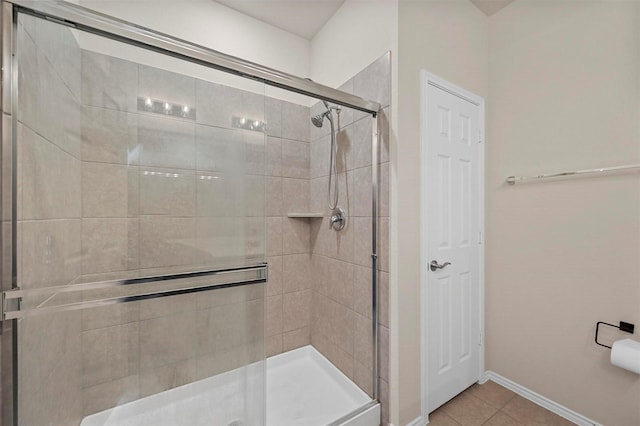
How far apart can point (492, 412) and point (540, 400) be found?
36cm

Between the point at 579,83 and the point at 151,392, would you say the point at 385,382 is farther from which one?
the point at 579,83

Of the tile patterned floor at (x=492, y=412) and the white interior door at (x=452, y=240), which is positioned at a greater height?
the white interior door at (x=452, y=240)

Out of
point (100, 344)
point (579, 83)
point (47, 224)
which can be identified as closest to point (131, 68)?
point (47, 224)

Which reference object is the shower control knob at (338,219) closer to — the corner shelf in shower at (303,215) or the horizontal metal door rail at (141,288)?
the corner shelf in shower at (303,215)

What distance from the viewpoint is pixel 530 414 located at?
161 centimetres

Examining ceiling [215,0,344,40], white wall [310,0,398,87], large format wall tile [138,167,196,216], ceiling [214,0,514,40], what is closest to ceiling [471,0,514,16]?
ceiling [214,0,514,40]

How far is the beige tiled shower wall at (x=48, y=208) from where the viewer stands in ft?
2.77

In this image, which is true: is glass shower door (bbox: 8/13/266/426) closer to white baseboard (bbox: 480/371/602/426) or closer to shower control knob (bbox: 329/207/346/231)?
shower control knob (bbox: 329/207/346/231)

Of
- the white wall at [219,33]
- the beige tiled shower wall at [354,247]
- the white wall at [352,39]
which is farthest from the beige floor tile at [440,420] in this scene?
the white wall at [352,39]

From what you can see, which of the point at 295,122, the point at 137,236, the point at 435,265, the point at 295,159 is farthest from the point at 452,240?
the point at 137,236

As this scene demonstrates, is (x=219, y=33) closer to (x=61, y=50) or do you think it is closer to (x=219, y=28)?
(x=219, y=28)

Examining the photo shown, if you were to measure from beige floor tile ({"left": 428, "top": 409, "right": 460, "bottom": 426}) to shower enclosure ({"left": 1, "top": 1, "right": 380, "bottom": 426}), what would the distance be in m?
1.12

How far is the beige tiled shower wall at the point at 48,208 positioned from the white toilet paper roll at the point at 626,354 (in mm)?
2524

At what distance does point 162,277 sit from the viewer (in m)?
1.03
